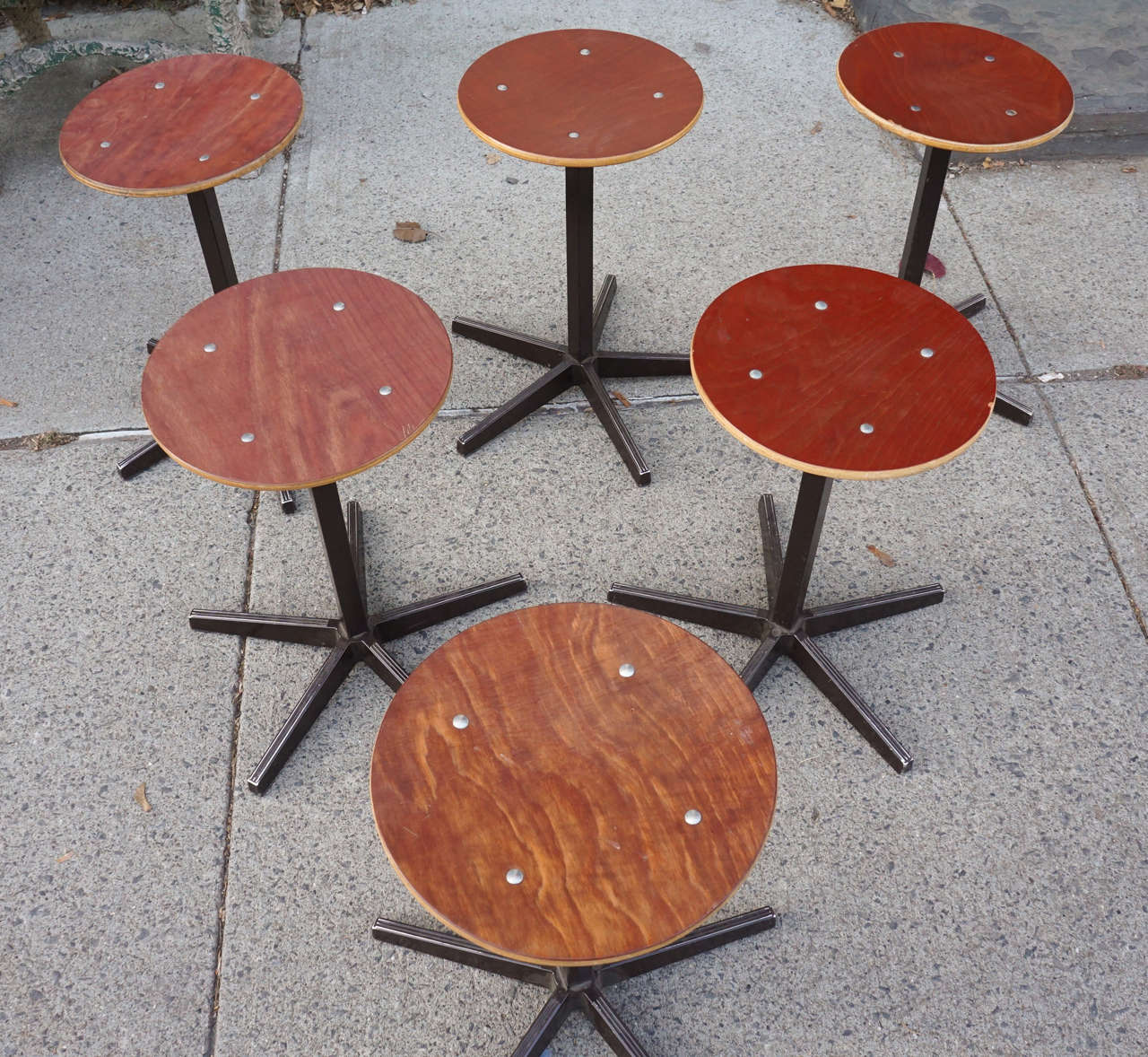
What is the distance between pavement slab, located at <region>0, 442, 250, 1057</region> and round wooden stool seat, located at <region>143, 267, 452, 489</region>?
934mm

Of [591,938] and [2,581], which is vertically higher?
[591,938]

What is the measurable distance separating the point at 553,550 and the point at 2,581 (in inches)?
66.8

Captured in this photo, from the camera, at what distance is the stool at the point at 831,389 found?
2.36m

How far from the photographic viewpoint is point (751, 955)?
254cm

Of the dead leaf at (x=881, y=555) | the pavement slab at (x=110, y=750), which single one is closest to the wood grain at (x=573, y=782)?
the pavement slab at (x=110, y=750)

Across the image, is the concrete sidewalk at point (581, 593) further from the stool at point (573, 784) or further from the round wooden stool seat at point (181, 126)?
the round wooden stool seat at point (181, 126)

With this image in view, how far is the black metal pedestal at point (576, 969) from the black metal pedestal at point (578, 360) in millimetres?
1512

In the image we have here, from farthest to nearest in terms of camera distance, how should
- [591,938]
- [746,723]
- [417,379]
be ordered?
[417,379], [746,723], [591,938]

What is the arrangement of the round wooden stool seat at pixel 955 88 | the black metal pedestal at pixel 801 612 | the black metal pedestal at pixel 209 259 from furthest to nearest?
the black metal pedestal at pixel 209 259
the round wooden stool seat at pixel 955 88
the black metal pedestal at pixel 801 612

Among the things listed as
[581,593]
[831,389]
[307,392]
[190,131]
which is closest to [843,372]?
[831,389]

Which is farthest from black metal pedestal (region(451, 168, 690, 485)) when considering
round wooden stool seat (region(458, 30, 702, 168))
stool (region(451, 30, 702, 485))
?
round wooden stool seat (region(458, 30, 702, 168))

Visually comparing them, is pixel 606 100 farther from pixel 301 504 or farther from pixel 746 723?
pixel 746 723

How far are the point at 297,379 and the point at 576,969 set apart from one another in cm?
149

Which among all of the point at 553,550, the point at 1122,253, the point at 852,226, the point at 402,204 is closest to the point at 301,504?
the point at 553,550
